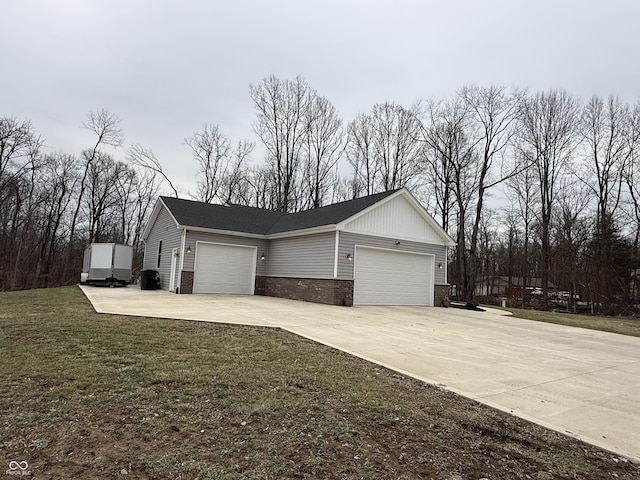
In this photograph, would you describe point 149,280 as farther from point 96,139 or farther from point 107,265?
point 96,139

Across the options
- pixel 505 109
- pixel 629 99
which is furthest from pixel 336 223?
pixel 629 99

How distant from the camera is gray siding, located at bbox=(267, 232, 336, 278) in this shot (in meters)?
14.3

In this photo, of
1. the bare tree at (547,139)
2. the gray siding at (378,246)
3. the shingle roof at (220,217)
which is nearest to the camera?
the gray siding at (378,246)

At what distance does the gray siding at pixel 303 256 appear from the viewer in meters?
14.3

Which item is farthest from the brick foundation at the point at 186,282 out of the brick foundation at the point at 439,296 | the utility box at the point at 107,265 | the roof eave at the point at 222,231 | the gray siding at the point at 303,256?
the brick foundation at the point at 439,296

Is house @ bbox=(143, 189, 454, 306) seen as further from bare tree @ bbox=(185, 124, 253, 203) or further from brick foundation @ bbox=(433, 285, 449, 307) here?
bare tree @ bbox=(185, 124, 253, 203)

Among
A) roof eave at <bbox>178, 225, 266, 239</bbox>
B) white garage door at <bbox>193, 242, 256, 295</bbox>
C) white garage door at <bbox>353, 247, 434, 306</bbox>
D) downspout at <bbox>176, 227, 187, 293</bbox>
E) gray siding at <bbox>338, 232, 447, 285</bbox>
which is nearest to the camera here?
gray siding at <bbox>338, 232, 447, 285</bbox>

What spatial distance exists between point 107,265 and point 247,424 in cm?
1824

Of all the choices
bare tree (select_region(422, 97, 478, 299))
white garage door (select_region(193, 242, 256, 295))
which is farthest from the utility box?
bare tree (select_region(422, 97, 478, 299))

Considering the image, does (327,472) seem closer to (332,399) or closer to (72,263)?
(332,399)

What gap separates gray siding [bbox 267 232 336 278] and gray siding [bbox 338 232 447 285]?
36 centimetres

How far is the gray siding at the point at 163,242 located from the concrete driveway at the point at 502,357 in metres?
Result: 6.65

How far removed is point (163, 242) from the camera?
18422mm

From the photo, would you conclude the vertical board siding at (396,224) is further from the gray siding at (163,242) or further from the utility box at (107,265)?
the utility box at (107,265)
